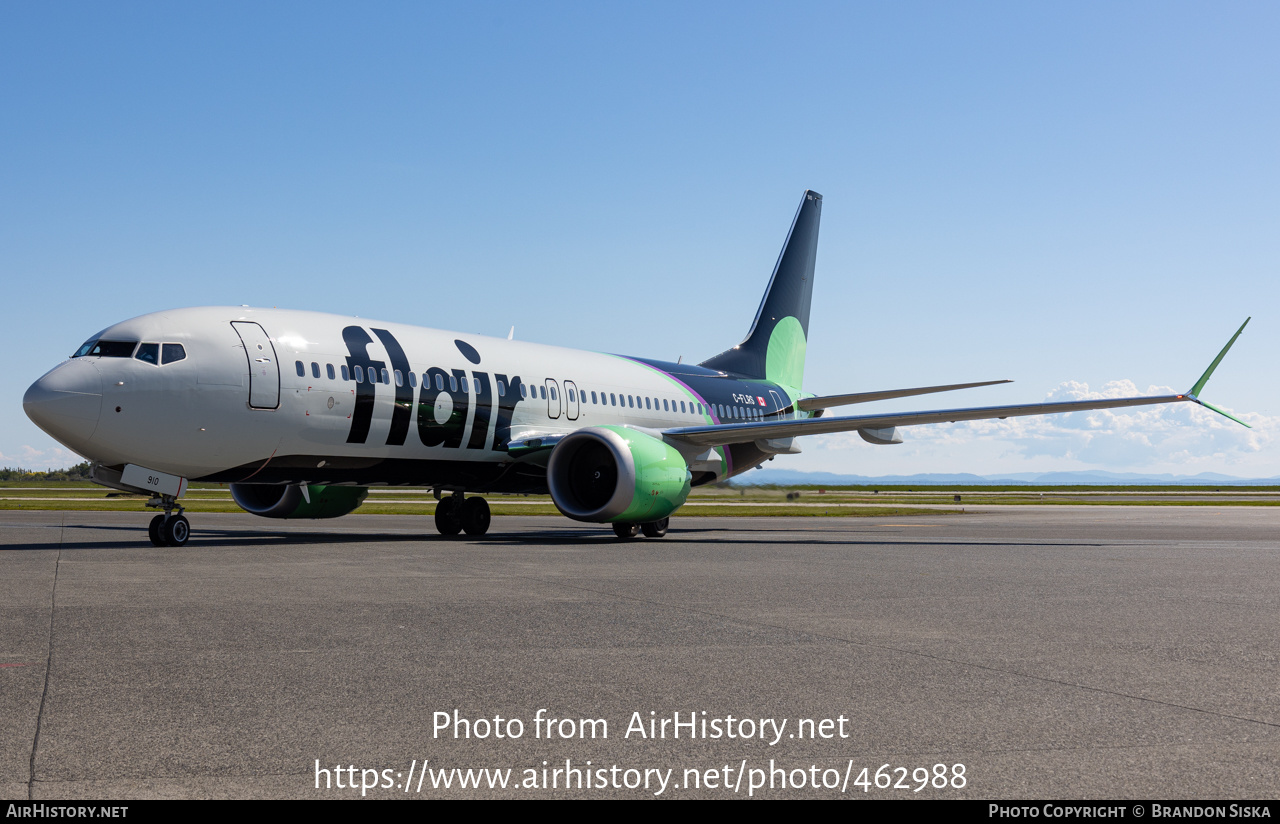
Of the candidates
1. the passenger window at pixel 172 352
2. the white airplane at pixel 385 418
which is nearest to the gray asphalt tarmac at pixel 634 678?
the white airplane at pixel 385 418

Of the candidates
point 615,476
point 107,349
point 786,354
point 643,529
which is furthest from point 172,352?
point 786,354

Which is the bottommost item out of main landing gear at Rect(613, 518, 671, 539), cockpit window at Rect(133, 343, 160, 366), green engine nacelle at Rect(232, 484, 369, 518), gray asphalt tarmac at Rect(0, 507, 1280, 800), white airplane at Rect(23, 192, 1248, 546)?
main landing gear at Rect(613, 518, 671, 539)

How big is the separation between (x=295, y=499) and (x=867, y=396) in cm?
1346

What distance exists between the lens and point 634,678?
5.94 meters

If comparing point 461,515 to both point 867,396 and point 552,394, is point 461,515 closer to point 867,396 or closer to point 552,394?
point 552,394

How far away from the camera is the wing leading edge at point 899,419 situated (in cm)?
2041

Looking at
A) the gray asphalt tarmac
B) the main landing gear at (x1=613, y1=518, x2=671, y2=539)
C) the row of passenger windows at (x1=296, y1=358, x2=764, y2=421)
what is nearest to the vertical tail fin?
the row of passenger windows at (x1=296, y1=358, x2=764, y2=421)

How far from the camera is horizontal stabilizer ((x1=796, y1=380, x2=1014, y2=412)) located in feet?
77.2

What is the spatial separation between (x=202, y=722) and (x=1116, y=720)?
13.9ft

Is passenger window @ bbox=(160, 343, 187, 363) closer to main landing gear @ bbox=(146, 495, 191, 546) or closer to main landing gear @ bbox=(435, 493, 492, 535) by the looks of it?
main landing gear @ bbox=(146, 495, 191, 546)

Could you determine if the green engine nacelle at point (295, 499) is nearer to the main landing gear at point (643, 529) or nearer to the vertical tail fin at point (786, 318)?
the main landing gear at point (643, 529)

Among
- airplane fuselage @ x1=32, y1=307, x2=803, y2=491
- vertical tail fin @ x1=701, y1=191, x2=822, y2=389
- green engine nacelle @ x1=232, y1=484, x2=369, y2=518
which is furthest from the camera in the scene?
vertical tail fin @ x1=701, y1=191, x2=822, y2=389

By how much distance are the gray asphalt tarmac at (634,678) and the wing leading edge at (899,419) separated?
7.80m

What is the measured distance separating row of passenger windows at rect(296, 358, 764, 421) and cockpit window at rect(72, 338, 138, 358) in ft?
8.42
